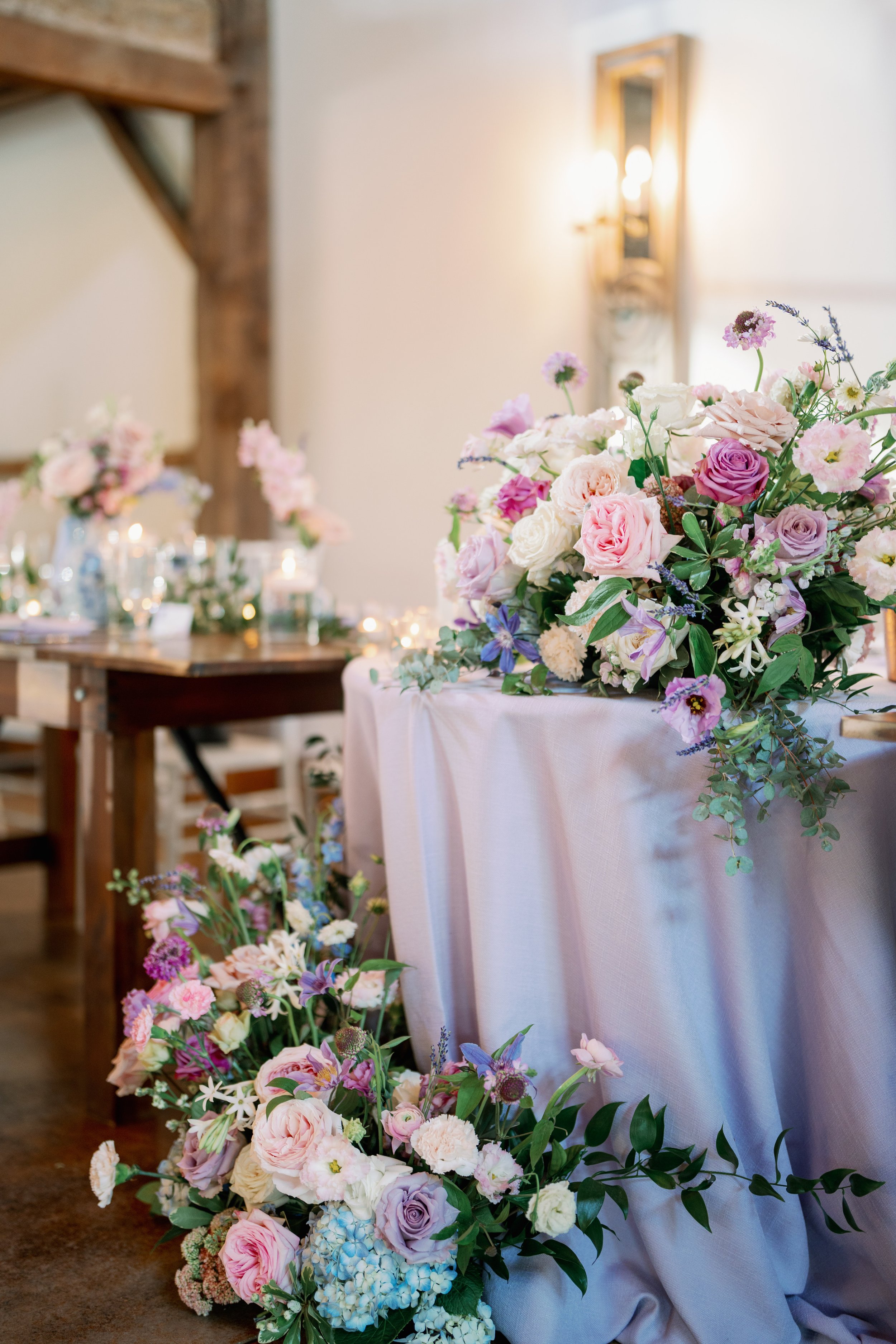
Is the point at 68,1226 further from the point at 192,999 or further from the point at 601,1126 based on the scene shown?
the point at 601,1126

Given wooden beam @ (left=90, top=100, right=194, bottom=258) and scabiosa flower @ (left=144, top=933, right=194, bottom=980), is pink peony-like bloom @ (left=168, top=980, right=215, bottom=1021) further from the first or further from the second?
wooden beam @ (left=90, top=100, right=194, bottom=258)

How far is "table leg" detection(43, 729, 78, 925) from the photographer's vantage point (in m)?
3.60

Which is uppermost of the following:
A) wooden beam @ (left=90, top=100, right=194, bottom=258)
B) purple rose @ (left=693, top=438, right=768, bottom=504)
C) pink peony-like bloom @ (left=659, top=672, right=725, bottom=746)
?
wooden beam @ (left=90, top=100, right=194, bottom=258)

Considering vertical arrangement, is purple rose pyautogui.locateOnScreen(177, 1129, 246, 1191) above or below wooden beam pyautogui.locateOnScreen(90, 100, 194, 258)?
below

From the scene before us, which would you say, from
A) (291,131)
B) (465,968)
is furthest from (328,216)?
(465,968)

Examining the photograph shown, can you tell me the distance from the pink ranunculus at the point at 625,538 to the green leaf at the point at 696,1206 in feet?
2.29

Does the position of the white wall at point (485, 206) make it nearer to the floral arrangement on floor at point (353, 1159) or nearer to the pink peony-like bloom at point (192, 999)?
the floral arrangement on floor at point (353, 1159)

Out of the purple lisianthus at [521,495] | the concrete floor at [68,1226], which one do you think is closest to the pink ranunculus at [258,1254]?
the concrete floor at [68,1226]

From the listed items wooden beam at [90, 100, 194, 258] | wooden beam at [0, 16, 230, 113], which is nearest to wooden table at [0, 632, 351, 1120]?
wooden beam at [0, 16, 230, 113]

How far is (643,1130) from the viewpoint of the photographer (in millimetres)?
1454

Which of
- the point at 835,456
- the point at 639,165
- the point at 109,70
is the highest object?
the point at 109,70

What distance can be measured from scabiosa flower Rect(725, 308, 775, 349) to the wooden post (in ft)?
11.7

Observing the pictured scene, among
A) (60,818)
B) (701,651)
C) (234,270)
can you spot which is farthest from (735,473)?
(234,270)

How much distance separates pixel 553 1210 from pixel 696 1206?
6.5 inches
